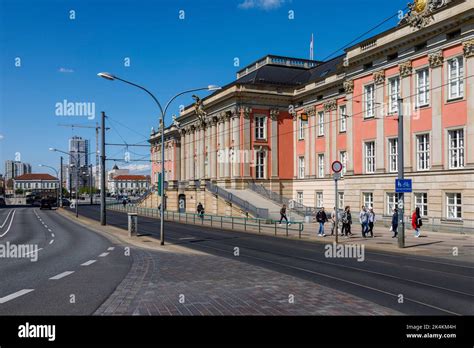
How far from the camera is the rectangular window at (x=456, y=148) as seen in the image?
29.6 meters

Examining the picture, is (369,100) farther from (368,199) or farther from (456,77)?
(456,77)

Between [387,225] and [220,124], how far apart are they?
29.5 meters

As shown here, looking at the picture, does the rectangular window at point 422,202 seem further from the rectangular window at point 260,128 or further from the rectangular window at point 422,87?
the rectangular window at point 260,128

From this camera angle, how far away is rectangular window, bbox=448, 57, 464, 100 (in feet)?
96.9

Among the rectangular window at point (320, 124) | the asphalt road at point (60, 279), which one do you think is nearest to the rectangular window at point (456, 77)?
the rectangular window at point (320, 124)

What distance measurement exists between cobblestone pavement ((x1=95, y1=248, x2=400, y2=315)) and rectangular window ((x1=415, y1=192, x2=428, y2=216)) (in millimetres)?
22014

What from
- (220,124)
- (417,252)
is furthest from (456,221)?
(220,124)

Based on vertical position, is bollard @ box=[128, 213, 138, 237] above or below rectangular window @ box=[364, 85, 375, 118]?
below

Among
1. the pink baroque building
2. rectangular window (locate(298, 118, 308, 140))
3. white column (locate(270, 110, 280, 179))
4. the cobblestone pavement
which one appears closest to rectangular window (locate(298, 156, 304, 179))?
the pink baroque building

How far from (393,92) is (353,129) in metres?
5.48

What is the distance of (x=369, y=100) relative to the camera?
38500 mm

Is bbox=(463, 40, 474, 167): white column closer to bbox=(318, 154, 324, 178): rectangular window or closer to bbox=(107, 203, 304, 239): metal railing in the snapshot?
bbox=(107, 203, 304, 239): metal railing

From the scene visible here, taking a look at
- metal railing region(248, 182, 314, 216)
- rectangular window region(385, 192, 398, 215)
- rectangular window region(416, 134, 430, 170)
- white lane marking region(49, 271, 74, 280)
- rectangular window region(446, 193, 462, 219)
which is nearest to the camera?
white lane marking region(49, 271, 74, 280)
